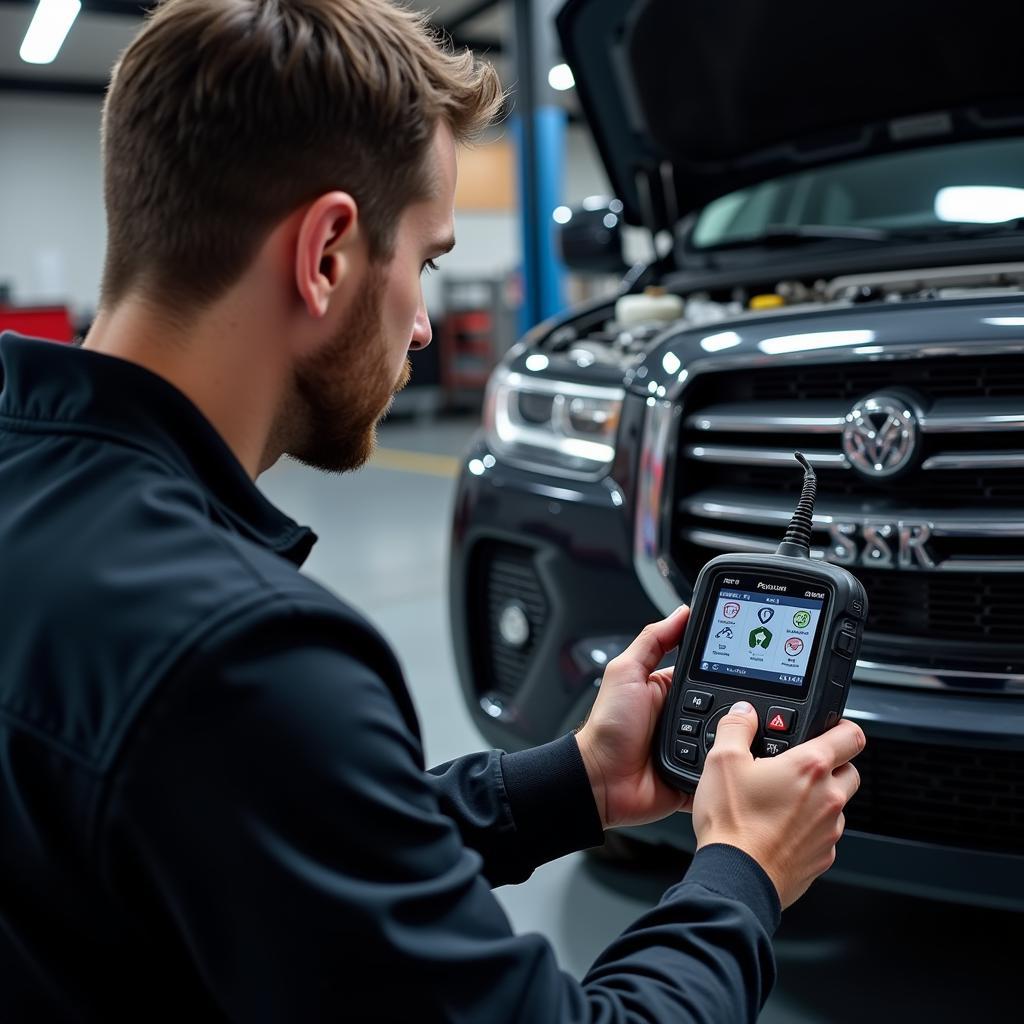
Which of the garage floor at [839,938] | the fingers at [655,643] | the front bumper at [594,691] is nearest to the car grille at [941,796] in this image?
the front bumper at [594,691]

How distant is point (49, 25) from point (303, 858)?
8.22 meters

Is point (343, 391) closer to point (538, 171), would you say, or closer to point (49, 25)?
point (538, 171)

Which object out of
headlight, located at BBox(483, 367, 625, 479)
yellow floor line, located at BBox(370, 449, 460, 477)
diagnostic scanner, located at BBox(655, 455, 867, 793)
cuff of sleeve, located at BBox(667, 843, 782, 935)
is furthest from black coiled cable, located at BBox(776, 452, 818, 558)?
yellow floor line, located at BBox(370, 449, 460, 477)

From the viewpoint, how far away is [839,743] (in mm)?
1029

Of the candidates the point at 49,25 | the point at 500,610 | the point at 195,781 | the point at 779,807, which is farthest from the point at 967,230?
the point at 49,25

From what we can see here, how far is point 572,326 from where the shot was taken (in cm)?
244

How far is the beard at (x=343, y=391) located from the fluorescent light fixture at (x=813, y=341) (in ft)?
2.73

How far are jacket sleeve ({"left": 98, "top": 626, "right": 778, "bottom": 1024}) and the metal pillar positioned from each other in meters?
7.40

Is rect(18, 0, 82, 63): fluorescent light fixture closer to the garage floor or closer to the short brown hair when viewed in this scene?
the garage floor

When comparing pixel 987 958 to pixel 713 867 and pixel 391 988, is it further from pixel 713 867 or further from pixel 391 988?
pixel 391 988

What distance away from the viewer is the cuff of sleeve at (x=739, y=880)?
0.89 m

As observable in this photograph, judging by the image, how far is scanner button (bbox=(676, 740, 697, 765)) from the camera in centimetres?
115

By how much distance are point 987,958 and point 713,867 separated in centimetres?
114

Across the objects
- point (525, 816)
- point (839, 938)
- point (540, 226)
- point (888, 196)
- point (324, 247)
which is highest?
point (324, 247)
